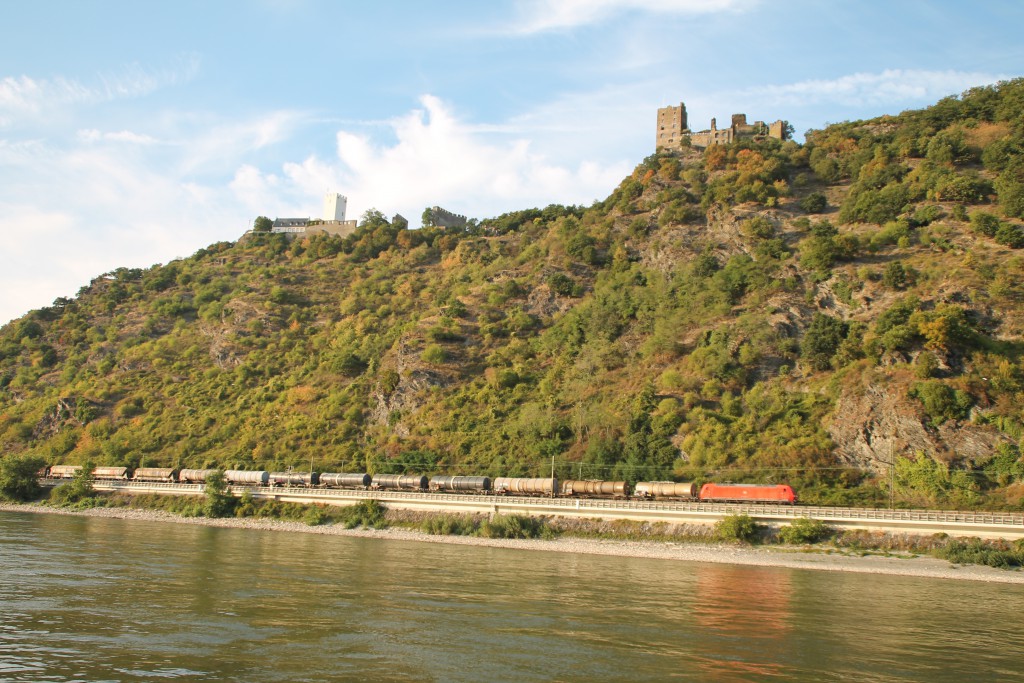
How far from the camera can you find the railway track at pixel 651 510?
4291 cm

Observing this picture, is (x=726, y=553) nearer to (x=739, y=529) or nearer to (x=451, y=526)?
(x=739, y=529)

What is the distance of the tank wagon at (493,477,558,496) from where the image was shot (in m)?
60.2

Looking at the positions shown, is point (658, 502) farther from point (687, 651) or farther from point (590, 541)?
point (687, 651)

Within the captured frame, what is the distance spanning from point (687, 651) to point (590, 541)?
29.7 meters

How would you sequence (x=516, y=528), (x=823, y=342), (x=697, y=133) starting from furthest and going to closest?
(x=697, y=133), (x=823, y=342), (x=516, y=528)

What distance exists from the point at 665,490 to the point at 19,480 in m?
66.6

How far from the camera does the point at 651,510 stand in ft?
171

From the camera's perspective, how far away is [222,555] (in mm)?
42062

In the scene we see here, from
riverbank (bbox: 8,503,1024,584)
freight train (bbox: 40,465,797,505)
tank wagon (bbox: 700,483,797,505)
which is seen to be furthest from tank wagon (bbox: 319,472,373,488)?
tank wagon (bbox: 700,483,797,505)

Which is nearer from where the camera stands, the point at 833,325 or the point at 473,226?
the point at 833,325

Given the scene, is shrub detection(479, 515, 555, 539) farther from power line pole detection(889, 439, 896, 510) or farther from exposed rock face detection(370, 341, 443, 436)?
exposed rock face detection(370, 341, 443, 436)

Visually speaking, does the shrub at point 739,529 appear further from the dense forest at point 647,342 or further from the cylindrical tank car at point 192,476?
the cylindrical tank car at point 192,476

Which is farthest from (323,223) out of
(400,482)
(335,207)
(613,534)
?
(613,534)

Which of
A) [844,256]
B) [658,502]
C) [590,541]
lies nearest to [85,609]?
[590,541]
